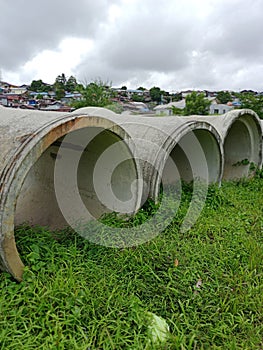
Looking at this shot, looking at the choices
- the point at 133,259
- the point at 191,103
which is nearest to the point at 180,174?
the point at 133,259

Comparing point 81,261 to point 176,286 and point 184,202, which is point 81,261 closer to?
point 176,286

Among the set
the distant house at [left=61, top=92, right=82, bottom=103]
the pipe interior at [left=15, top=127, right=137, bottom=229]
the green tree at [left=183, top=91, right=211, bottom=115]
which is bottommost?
the pipe interior at [left=15, top=127, right=137, bottom=229]

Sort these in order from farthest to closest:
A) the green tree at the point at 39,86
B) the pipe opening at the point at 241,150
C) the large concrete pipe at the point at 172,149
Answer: the green tree at the point at 39,86 → the pipe opening at the point at 241,150 → the large concrete pipe at the point at 172,149

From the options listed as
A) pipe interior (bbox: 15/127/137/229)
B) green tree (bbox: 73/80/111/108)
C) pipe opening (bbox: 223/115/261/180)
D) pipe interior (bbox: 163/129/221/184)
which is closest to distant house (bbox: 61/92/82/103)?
green tree (bbox: 73/80/111/108)

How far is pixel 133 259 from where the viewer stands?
251 cm

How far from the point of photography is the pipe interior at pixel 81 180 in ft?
9.78

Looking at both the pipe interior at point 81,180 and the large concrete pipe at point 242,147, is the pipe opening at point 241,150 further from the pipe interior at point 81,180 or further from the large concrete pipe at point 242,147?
the pipe interior at point 81,180

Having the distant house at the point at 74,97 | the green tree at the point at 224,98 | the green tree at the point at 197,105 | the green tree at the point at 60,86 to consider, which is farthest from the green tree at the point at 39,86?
the green tree at the point at 197,105

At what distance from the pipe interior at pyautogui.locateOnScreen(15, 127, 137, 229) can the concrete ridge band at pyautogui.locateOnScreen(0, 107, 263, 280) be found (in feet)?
0.04

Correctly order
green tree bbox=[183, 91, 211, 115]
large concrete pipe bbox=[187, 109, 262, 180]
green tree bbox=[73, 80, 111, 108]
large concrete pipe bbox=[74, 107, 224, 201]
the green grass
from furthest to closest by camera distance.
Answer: green tree bbox=[183, 91, 211, 115] → green tree bbox=[73, 80, 111, 108] → large concrete pipe bbox=[187, 109, 262, 180] → large concrete pipe bbox=[74, 107, 224, 201] → the green grass

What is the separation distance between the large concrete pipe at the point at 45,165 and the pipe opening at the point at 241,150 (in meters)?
3.08

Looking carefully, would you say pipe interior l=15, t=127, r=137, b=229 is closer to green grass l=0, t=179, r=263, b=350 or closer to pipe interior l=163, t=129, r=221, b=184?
green grass l=0, t=179, r=263, b=350

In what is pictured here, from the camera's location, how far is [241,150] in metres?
5.55

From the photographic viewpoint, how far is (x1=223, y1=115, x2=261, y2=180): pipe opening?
5316mm
